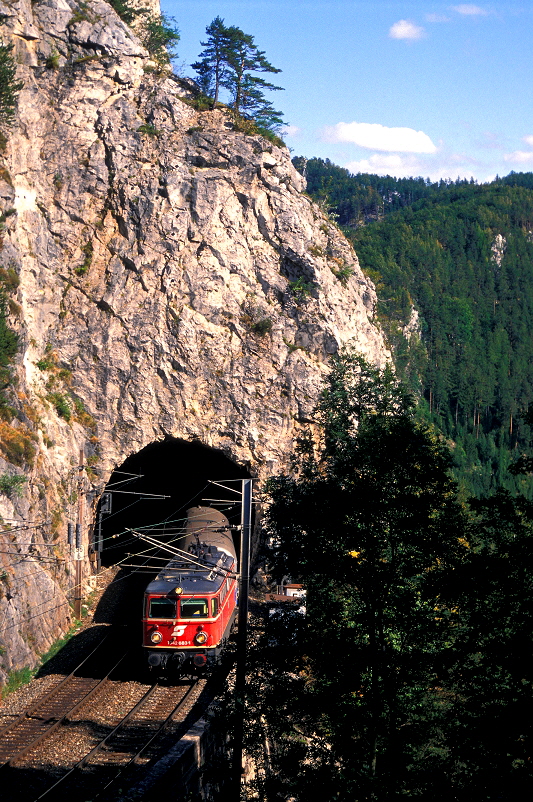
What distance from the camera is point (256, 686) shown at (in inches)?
543

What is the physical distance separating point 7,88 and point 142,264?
9.44 metres

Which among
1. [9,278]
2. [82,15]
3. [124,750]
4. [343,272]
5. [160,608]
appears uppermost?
[82,15]

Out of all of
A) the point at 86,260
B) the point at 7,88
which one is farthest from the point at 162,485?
the point at 7,88

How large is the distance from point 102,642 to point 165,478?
16859 millimetres

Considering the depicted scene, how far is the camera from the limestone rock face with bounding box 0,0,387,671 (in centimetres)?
3291

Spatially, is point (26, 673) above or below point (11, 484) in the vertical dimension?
below

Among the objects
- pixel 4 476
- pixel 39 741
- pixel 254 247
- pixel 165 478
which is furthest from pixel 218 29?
pixel 39 741

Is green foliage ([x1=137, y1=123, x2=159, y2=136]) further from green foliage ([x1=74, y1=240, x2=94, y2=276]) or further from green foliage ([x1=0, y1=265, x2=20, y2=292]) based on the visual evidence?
green foliage ([x1=0, y1=265, x2=20, y2=292])

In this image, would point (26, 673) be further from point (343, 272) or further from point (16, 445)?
point (343, 272)

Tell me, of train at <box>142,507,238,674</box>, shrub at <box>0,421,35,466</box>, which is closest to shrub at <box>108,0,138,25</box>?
shrub at <box>0,421,35,466</box>

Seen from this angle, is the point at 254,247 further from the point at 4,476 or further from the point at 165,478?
the point at 4,476

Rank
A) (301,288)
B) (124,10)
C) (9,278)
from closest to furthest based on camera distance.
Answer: (9,278)
(301,288)
(124,10)

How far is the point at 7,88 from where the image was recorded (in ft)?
103

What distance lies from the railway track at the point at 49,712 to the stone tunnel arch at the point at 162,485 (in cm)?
1325
